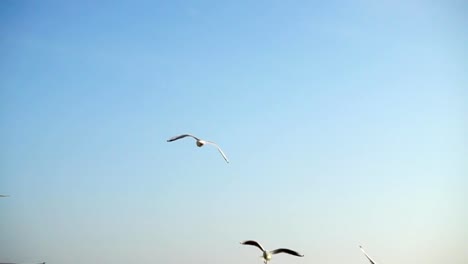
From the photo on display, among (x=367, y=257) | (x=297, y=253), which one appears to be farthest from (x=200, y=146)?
(x=367, y=257)

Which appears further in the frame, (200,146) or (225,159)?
(200,146)

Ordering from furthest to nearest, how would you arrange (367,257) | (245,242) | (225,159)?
1. (367,257)
2. (245,242)
3. (225,159)

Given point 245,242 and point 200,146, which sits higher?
point 200,146

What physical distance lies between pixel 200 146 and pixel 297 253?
68.6 feet

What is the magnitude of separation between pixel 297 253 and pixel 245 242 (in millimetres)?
7946

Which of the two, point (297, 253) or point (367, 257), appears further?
point (367, 257)

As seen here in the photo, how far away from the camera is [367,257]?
260 ft

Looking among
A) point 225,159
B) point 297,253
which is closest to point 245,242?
point 297,253

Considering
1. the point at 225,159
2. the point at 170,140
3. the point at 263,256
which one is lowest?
the point at 263,256

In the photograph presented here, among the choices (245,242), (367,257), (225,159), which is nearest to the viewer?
(225,159)

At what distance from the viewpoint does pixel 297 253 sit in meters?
64.8

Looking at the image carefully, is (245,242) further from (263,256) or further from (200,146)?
(200,146)

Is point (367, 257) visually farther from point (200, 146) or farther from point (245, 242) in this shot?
point (200, 146)

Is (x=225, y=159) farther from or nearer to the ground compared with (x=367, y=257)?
farther from the ground
